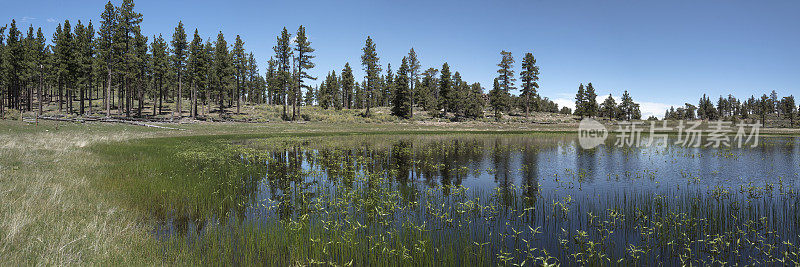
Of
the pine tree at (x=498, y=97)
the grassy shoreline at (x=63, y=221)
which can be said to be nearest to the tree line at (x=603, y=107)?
the pine tree at (x=498, y=97)

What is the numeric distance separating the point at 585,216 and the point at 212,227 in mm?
9500

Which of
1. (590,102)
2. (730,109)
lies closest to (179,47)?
(590,102)

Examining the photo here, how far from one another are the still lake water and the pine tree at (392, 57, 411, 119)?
4778cm

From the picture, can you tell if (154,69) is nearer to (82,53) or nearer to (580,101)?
(82,53)

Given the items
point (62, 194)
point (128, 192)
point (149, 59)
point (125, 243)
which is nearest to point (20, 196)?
point (62, 194)

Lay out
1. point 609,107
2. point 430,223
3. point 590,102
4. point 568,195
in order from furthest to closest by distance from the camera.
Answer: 1. point 609,107
2. point 590,102
3. point 568,195
4. point 430,223

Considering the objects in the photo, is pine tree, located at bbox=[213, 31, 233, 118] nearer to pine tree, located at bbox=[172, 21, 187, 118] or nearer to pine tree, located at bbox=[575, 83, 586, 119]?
pine tree, located at bbox=[172, 21, 187, 118]

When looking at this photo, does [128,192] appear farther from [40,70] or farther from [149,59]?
[40,70]

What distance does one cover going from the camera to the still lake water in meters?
7.43

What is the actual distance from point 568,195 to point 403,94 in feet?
193

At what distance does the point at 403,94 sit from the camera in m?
68.9

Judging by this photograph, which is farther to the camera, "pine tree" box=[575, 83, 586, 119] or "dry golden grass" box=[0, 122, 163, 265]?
"pine tree" box=[575, 83, 586, 119]

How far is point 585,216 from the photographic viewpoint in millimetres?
8992

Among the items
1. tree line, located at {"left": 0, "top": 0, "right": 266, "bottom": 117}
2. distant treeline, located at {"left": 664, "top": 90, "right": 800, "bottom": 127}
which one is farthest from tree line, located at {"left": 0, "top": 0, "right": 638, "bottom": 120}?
distant treeline, located at {"left": 664, "top": 90, "right": 800, "bottom": 127}
